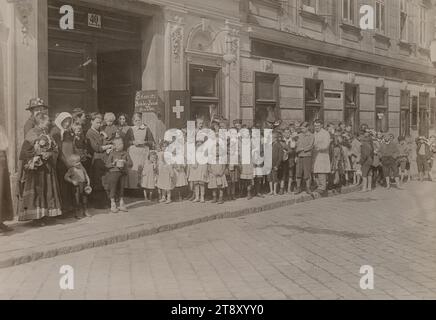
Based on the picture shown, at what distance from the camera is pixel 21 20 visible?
937 centimetres

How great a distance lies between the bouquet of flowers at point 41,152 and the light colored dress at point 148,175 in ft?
9.48

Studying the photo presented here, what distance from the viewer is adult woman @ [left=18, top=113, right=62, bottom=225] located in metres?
8.28

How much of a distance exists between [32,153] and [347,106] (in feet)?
41.9

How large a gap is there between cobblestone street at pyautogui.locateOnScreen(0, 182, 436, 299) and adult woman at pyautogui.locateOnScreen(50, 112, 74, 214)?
5.69ft

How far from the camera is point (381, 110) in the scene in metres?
20.1

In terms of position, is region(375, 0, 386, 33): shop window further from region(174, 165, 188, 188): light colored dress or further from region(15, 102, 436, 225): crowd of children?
region(174, 165, 188, 188): light colored dress

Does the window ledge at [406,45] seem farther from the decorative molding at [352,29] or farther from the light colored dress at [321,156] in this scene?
the light colored dress at [321,156]

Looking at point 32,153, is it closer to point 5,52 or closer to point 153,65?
point 5,52

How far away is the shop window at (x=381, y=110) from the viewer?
19922mm

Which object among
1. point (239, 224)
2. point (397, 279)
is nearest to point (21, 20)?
point (239, 224)

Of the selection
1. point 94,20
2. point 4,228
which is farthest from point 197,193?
point 4,228

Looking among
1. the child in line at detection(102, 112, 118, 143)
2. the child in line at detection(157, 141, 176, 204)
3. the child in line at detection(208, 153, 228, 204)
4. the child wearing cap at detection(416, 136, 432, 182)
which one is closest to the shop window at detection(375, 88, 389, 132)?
the child wearing cap at detection(416, 136, 432, 182)

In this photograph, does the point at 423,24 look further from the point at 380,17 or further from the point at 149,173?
the point at 149,173

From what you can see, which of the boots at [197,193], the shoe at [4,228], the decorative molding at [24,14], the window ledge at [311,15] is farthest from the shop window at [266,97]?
the shoe at [4,228]
